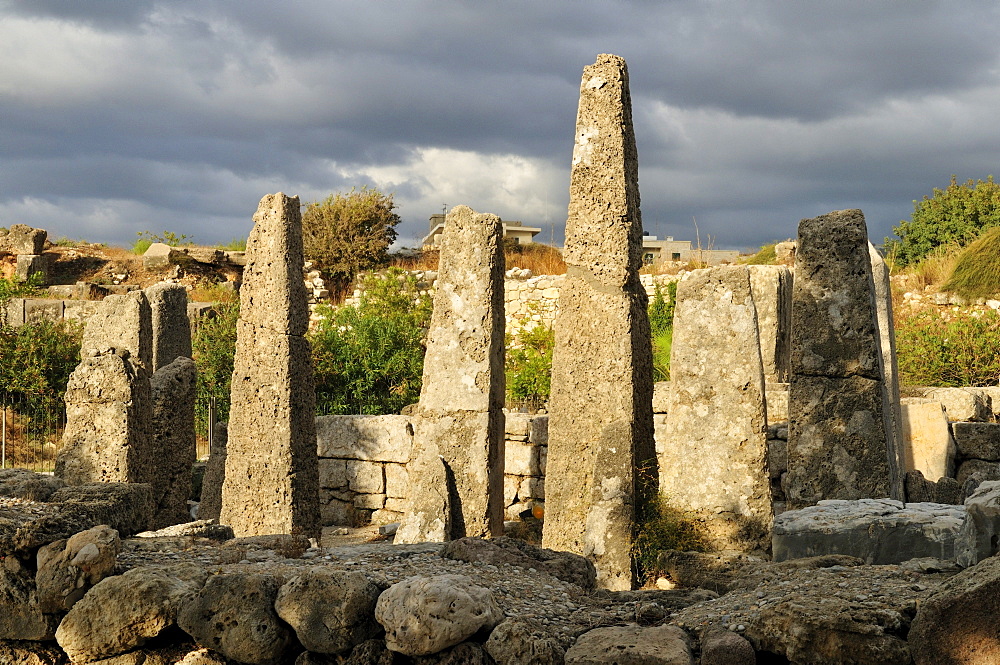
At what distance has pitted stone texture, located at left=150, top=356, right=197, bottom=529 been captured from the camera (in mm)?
8594

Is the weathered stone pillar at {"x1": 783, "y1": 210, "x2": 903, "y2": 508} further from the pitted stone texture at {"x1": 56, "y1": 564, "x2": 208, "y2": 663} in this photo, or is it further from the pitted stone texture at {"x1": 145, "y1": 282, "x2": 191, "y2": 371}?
the pitted stone texture at {"x1": 145, "y1": 282, "x2": 191, "y2": 371}

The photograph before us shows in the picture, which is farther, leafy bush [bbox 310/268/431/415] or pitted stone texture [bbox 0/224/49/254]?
pitted stone texture [bbox 0/224/49/254]

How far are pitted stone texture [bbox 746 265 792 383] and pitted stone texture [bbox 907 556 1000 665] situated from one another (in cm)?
723

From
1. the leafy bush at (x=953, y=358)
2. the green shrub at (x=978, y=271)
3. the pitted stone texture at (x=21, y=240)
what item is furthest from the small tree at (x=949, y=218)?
the pitted stone texture at (x=21, y=240)

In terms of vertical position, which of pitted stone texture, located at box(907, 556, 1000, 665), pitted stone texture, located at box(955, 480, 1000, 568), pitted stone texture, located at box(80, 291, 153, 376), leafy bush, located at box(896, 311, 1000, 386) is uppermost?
pitted stone texture, located at box(80, 291, 153, 376)

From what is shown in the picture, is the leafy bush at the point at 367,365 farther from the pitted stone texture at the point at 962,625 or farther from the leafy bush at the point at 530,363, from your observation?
the pitted stone texture at the point at 962,625

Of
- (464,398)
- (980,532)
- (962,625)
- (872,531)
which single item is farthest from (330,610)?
(464,398)

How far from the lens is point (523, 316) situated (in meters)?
17.8

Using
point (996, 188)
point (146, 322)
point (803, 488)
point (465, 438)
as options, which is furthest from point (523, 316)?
point (996, 188)

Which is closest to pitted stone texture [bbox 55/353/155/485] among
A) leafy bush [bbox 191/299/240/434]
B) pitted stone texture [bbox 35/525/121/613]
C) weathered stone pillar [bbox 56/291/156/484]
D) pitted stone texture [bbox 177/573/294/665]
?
weathered stone pillar [bbox 56/291/156/484]

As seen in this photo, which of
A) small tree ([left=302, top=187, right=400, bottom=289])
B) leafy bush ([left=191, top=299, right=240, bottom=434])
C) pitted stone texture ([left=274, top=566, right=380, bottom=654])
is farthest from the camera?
small tree ([left=302, top=187, right=400, bottom=289])

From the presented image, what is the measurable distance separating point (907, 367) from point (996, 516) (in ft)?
35.9

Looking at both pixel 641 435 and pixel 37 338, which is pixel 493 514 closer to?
pixel 641 435

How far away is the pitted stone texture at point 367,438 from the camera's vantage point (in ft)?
38.0
